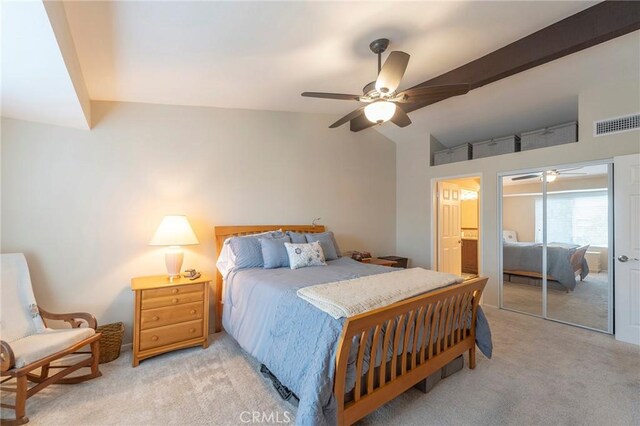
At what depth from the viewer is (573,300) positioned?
3.56 m

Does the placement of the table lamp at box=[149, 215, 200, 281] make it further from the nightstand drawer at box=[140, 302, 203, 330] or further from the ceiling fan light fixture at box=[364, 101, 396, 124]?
the ceiling fan light fixture at box=[364, 101, 396, 124]

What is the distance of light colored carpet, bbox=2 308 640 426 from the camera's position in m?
1.87

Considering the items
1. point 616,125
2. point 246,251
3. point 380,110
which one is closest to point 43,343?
point 246,251

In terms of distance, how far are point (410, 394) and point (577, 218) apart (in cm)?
313

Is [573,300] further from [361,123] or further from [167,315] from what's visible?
[167,315]

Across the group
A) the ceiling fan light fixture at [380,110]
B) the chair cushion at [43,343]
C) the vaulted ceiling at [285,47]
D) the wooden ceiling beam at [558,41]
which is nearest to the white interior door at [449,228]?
the vaulted ceiling at [285,47]

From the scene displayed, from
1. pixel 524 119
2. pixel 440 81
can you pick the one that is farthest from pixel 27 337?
pixel 524 119

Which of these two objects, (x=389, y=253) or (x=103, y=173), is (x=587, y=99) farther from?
(x=103, y=173)

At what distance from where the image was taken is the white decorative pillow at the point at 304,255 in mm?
3092

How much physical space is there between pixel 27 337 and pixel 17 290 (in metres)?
0.42

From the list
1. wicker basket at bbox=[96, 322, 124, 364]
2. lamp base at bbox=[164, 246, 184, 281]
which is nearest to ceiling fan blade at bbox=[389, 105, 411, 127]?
lamp base at bbox=[164, 246, 184, 281]

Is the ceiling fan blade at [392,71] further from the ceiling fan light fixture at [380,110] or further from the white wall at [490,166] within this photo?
the white wall at [490,166]

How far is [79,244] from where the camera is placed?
9.01 ft

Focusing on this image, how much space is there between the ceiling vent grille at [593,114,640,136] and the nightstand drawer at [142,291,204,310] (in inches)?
189
